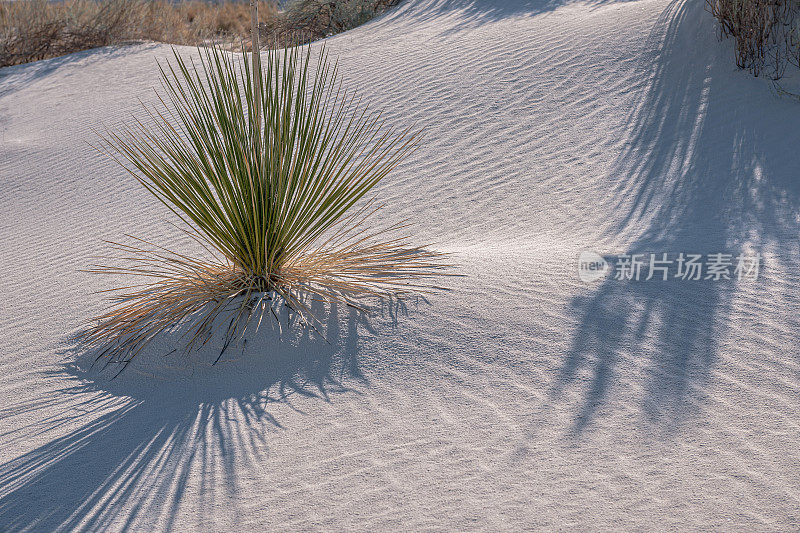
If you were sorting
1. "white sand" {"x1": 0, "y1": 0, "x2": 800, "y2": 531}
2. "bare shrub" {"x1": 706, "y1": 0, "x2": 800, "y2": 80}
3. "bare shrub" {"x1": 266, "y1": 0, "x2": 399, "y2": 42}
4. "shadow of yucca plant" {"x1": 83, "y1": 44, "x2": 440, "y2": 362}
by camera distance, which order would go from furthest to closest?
"bare shrub" {"x1": 266, "y1": 0, "x2": 399, "y2": 42} < "bare shrub" {"x1": 706, "y1": 0, "x2": 800, "y2": 80} < "shadow of yucca plant" {"x1": 83, "y1": 44, "x2": 440, "y2": 362} < "white sand" {"x1": 0, "y1": 0, "x2": 800, "y2": 531}

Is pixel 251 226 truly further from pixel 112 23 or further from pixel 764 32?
pixel 112 23

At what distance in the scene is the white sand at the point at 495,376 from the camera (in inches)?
111

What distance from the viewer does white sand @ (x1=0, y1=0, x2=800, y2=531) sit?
2.83 m

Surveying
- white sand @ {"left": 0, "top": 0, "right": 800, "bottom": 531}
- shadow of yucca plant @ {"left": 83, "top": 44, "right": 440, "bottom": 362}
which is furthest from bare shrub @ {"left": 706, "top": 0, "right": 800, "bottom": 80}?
shadow of yucca plant @ {"left": 83, "top": 44, "right": 440, "bottom": 362}

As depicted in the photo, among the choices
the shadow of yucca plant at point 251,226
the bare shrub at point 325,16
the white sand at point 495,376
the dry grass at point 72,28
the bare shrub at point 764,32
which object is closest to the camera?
the white sand at point 495,376

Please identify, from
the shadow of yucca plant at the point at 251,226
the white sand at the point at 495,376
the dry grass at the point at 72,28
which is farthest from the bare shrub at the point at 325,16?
the shadow of yucca plant at the point at 251,226

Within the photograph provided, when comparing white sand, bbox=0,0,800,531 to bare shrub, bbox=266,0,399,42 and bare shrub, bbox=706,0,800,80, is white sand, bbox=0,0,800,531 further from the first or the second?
bare shrub, bbox=266,0,399,42

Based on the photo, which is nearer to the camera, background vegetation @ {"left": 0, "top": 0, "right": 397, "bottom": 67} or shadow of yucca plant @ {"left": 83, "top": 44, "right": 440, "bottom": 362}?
shadow of yucca plant @ {"left": 83, "top": 44, "right": 440, "bottom": 362}

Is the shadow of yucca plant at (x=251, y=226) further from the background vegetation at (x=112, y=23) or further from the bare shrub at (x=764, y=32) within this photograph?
the background vegetation at (x=112, y=23)

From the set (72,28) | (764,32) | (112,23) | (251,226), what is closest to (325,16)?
(112,23)

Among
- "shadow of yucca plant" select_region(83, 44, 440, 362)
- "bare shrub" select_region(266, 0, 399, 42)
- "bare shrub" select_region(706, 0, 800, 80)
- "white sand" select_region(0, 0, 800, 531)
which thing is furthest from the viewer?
"bare shrub" select_region(266, 0, 399, 42)

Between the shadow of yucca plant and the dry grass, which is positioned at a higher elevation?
the dry grass

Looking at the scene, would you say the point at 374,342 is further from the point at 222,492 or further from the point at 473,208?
the point at 473,208

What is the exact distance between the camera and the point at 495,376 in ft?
11.7
